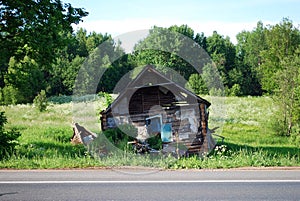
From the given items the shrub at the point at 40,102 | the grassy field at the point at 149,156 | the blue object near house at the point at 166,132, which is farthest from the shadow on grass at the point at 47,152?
the shrub at the point at 40,102

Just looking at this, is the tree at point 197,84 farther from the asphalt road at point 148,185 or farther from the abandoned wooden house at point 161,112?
the asphalt road at point 148,185

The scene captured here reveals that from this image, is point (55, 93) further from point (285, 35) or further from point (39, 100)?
point (285, 35)

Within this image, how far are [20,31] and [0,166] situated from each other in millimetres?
5852

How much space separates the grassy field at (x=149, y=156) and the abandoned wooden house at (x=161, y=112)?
1.46 metres

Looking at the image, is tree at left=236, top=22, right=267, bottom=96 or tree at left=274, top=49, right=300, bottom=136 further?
tree at left=236, top=22, right=267, bottom=96

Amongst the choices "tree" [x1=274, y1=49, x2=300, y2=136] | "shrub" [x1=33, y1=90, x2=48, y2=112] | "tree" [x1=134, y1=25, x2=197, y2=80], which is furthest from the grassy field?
"tree" [x1=134, y1=25, x2=197, y2=80]

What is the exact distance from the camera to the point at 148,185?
8.48m

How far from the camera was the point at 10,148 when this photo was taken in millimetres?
13266

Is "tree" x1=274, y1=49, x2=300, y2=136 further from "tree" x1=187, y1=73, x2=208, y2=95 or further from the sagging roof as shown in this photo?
the sagging roof

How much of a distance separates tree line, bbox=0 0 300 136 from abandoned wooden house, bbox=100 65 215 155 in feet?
11.0

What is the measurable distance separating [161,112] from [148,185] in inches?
375

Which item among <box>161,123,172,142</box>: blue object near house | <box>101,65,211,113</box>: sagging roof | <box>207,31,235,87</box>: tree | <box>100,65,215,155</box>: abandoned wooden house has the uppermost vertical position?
<box>207,31,235,87</box>: tree

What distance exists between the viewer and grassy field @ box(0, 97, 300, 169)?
36.9 feet

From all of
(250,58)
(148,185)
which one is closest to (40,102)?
(148,185)
